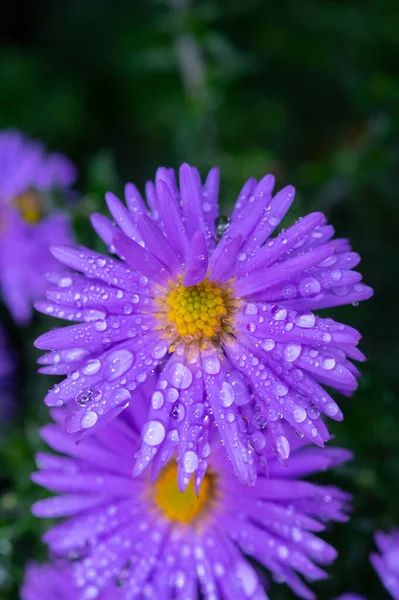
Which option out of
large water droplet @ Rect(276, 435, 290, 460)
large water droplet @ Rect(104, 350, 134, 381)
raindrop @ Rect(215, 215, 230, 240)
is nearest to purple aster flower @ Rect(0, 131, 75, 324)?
raindrop @ Rect(215, 215, 230, 240)

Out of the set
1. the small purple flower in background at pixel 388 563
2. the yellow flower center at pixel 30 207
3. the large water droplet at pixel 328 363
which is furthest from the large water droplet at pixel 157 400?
the yellow flower center at pixel 30 207

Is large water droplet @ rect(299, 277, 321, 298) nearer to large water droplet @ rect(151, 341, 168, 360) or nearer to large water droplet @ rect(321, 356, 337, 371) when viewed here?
large water droplet @ rect(321, 356, 337, 371)

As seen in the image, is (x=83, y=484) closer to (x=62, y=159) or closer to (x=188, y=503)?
(x=188, y=503)

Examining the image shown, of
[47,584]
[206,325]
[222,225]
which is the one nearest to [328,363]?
[206,325]

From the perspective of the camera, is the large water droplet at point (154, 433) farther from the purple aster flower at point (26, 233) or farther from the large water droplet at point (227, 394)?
the purple aster flower at point (26, 233)

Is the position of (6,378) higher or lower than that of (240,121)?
lower

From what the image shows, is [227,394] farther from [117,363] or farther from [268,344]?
[117,363]
